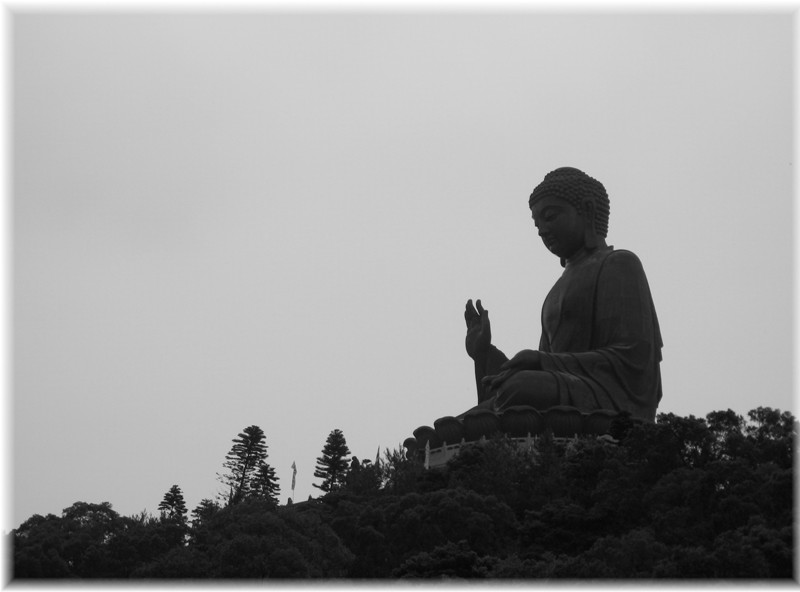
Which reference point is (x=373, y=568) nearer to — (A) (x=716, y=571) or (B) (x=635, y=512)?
(B) (x=635, y=512)

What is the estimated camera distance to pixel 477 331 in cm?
2177

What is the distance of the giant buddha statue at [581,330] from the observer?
66.8ft

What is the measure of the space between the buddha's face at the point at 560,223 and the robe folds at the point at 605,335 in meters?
0.36

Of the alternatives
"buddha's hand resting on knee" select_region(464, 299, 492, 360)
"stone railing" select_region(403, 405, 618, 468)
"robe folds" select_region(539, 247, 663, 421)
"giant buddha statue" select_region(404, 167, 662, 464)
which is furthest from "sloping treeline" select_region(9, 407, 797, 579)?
"buddha's hand resting on knee" select_region(464, 299, 492, 360)

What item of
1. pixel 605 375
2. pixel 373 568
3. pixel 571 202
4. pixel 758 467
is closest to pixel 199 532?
pixel 373 568

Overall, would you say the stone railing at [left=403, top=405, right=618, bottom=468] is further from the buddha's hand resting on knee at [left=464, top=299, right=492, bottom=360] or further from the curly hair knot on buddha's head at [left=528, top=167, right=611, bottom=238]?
the curly hair knot on buddha's head at [left=528, top=167, right=611, bottom=238]

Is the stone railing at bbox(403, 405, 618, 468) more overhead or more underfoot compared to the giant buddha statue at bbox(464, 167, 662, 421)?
more underfoot

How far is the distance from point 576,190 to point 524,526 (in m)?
9.20

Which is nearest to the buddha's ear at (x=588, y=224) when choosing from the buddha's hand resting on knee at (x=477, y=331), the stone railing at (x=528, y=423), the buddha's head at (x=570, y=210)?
the buddha's head at (x=570, y=210)

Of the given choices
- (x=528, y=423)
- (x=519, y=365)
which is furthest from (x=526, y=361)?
(x=528, y=423)

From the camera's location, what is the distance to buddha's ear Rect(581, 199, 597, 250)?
22.5m

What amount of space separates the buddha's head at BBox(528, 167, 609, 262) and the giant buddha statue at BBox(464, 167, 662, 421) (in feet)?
0.05

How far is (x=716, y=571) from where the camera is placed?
37.6ft

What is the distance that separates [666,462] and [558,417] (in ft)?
17.1
